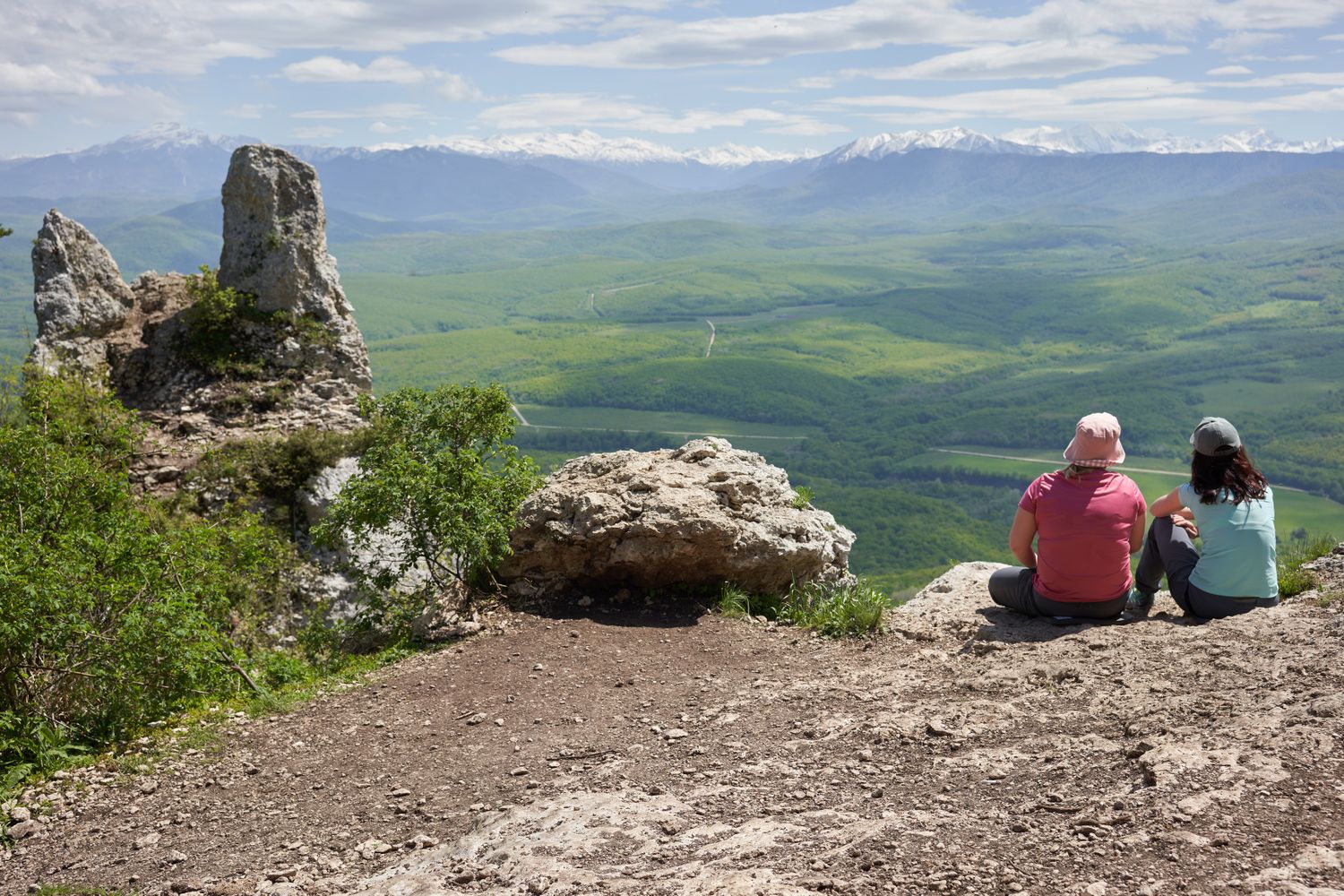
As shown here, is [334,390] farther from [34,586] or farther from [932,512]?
[932,512]

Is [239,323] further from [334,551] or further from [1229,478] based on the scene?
[1229,478]

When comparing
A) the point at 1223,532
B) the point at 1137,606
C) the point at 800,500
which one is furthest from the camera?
the point at 800,500

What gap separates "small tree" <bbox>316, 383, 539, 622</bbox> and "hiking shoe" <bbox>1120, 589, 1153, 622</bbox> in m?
6.33

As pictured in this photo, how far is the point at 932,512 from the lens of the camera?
10525 centimetres

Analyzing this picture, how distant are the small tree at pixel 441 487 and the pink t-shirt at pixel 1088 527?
17.9 ft

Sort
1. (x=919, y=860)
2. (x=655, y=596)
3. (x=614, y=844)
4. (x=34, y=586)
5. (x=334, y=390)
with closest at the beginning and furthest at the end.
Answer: (x=919, y=860) < (x=614, y=844) < (x=34, y=586) < (x=655, y=596) < (x=334, y=390)

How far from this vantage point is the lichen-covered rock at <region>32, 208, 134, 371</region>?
18.0 metres

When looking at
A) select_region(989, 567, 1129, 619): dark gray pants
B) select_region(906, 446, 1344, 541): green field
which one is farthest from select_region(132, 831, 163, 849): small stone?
select_region(906, 446, 1344, 541): green field

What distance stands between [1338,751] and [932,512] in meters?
103

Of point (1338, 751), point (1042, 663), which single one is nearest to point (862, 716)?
point (1042, 663)

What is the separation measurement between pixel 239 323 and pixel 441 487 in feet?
35.2

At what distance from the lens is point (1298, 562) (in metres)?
10.6

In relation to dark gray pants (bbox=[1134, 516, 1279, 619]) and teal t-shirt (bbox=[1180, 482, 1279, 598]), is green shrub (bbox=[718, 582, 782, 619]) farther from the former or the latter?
teal t-shirt (bbox=[1180, 482, 1279, 598])

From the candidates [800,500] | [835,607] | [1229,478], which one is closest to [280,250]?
[800,500]
